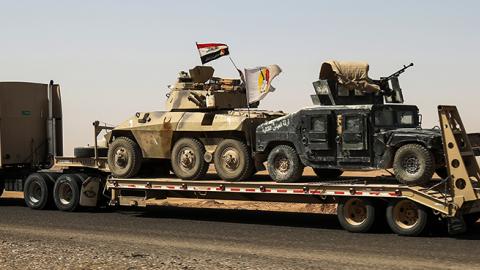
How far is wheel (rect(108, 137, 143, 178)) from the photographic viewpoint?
19.0 metres

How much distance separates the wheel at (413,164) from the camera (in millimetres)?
13906

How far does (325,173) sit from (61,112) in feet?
34.5

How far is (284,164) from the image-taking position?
1620 centimetres

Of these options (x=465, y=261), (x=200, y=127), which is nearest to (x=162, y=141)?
(x=200, y=127)

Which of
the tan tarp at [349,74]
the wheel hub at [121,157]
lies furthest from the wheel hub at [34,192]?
the tan tarp at [349,74]

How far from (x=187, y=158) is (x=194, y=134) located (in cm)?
69

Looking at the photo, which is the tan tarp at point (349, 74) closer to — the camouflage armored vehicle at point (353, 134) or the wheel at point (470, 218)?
the camouflage armored vehicle at point (353, 134)

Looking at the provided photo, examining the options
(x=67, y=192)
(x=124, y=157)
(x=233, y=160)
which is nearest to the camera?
(x=233, y=160)

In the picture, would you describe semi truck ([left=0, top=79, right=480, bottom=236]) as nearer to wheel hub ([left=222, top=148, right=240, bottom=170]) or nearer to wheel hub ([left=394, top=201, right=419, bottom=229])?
wheel hub ([left=394, top=201, right=419, bottom=229])

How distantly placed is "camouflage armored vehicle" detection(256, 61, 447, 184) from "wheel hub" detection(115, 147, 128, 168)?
4.49m

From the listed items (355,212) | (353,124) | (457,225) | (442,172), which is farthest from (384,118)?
(457,225)

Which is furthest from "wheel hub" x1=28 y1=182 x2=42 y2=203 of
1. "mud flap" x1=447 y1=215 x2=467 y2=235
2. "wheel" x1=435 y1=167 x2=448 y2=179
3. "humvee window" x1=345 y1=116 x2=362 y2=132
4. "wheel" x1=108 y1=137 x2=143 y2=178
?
"mud flap" x1=447 y1=215 x2=467 y2=235

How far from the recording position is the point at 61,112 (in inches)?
941

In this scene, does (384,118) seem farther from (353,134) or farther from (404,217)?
(404,217)
